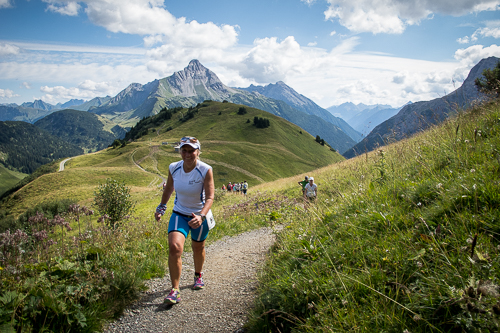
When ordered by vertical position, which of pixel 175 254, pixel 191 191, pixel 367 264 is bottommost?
pixel 175 254

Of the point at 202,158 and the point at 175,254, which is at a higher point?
the point at 175,254

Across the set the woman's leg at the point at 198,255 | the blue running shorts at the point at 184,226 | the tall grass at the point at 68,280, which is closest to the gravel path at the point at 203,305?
the tall grass at the point at 68,280

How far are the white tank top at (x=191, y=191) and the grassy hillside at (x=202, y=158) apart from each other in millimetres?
25469

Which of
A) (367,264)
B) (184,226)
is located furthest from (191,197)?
(367,264)

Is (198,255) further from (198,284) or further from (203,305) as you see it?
(203,305)

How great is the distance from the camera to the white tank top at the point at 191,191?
4496 millimetres

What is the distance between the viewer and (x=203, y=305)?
4.05 metres

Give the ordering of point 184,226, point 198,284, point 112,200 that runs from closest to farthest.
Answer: point 184,226 → point 198,284 → point 112,200

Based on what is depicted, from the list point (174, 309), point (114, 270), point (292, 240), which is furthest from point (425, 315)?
point (114, 270)

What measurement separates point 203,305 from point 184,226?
1.32 meters

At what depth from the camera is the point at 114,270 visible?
4.22 m

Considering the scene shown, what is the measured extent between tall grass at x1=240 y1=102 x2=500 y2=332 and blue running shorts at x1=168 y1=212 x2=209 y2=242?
135 cm

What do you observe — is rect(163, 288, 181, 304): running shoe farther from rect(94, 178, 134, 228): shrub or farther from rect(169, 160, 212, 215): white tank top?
rect(94, 178, 134, 228): shrub

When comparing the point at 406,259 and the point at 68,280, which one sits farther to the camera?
the point at 68,280
